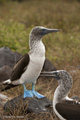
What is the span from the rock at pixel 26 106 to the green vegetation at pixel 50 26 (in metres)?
0.60

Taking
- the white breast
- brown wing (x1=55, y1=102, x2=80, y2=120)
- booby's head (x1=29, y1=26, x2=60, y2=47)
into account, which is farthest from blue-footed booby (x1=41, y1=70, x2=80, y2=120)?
booby's head (x1=29, y1=26, x2=60, y2=47)

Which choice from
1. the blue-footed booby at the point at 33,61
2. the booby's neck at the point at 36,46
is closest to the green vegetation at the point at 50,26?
the blue-footed booby at the point at 33,61

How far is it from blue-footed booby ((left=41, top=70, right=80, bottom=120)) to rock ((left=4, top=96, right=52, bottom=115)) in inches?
→ 24.0

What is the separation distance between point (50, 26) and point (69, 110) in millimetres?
8971

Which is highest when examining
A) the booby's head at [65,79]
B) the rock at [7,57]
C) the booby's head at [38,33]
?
the booby's head at [38,33]

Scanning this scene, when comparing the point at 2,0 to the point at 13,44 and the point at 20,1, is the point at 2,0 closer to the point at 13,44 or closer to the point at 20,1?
the point at 20,1

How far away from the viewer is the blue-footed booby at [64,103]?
12.3 feet

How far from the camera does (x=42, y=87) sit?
20.1 ft

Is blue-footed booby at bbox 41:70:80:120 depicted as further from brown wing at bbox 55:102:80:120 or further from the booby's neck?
the booby's neck

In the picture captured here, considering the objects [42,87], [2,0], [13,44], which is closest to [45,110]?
[42,87]

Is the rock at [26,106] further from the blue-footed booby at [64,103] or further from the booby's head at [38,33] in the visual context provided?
the booby's head at [38,33]

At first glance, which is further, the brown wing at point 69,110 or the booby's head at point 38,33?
the booby's head at point 38,33

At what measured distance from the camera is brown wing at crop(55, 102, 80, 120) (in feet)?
12.2

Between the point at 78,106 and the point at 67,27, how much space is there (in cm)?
865
